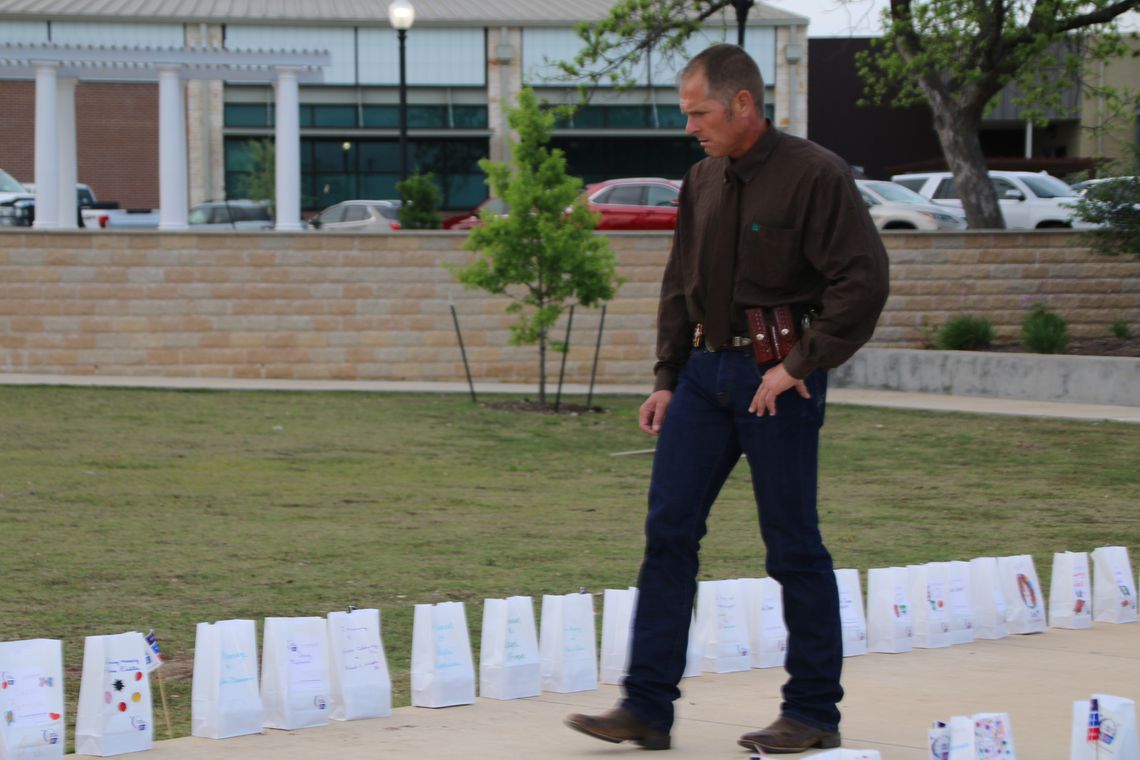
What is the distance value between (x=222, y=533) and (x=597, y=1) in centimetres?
4256

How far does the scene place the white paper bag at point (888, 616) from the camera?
599 centimetres

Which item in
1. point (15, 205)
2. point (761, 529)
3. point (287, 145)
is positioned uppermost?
point (287, 145)

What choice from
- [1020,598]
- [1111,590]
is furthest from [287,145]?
[1020,598]

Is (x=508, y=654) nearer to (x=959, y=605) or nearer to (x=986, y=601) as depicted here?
(x=959, y=605)

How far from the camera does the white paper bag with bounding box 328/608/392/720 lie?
493 centimetres

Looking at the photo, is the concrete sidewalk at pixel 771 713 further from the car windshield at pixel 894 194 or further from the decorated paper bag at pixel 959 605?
the car windshield at pixel 894 194

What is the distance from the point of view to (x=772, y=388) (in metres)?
4.45

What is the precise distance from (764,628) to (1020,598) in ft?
4.02

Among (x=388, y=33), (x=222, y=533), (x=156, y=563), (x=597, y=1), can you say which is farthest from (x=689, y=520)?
(x=597, y=1)

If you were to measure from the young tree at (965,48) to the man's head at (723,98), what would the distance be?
654 inches

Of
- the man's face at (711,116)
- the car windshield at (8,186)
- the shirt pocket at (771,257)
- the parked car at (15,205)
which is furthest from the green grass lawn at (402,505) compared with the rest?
the car windshield at (8,186)

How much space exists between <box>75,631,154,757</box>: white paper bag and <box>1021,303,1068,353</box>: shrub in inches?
630

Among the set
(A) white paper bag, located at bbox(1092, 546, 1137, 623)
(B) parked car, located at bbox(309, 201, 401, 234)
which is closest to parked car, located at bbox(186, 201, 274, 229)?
(B) parked car, located at bbox(309, 201, 401, 234)

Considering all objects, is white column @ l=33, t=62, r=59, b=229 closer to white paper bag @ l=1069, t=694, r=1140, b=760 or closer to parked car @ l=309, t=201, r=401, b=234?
parked car @ l=309, t=201, r=401, b=234
